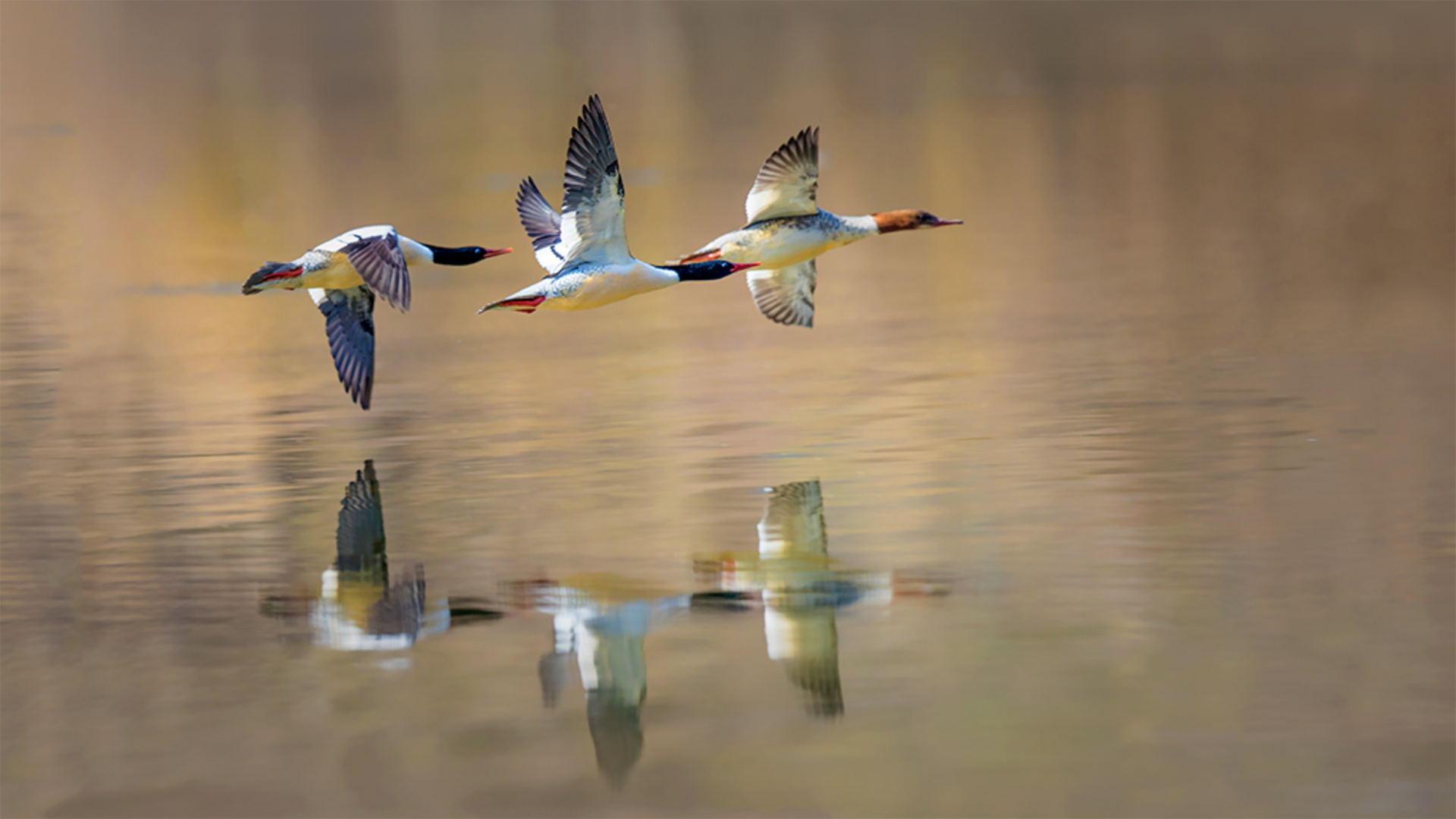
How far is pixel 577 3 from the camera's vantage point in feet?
261

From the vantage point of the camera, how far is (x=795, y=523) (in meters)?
12.6

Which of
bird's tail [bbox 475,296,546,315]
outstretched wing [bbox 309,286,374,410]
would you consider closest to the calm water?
outstretched wing [bbox 309,286,374,410]

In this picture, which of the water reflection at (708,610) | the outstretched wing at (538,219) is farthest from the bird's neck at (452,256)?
the water reflection at (708,610)

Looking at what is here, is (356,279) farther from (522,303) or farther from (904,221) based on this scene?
(904,221)

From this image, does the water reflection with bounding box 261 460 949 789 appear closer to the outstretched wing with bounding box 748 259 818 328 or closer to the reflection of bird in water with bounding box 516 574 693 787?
the reflection of bird in water with bounding box 516 574 693 787

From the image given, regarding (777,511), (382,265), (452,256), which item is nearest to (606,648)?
(777,511)

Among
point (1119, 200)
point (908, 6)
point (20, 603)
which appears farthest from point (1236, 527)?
point (908, 6)

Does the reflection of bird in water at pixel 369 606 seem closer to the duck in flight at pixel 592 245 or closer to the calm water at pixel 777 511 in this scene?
the calm water at pixel 777 511

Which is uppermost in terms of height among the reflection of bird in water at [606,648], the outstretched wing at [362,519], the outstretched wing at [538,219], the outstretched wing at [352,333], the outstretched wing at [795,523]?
the outstretched wing at [538,219]

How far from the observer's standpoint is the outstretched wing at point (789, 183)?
15.9 m

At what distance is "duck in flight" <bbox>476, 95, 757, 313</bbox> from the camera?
13.9m

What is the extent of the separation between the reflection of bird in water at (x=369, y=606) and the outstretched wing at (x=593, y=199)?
2.89 metres

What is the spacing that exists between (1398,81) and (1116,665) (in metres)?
36.3

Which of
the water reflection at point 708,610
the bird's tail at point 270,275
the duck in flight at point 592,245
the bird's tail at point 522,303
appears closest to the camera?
the water reflection at point 708,610
